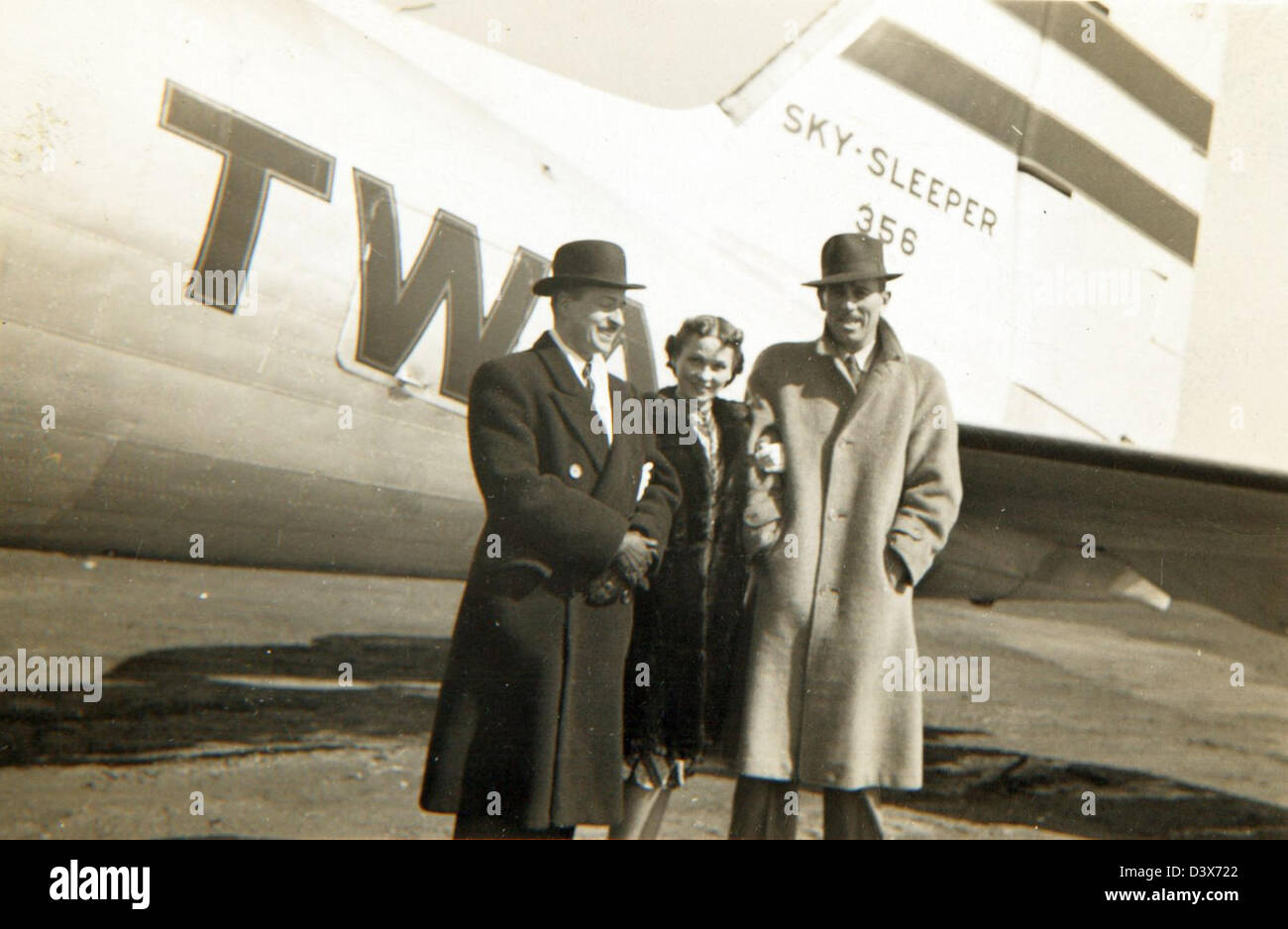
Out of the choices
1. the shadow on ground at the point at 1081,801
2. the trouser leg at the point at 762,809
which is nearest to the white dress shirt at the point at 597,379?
the trouser leg at the point at 762,809

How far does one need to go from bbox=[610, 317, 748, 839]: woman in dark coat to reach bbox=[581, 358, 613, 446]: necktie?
0.16 metres

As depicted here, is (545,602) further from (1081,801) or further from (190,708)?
(1081,801)

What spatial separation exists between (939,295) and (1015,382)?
575mm

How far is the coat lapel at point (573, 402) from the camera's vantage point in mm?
2840

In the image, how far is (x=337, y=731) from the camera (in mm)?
3375

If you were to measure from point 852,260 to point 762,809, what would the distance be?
5.55 feet

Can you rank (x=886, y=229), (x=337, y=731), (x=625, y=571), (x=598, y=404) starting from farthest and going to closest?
(x=886, y=229) → (x=337, y=731) → (x=598, y=404) → (x=625, y=571)

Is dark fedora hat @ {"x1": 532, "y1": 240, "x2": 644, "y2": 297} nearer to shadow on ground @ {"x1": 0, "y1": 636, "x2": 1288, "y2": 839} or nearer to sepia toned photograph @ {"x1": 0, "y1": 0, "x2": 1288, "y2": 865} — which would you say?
sepia toned photograph @ {"x1": 0, "y1": 0, "x2": 1288, "y2": 865}

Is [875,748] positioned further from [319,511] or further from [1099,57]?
[1099,57]

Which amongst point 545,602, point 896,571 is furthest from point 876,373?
point 545,602

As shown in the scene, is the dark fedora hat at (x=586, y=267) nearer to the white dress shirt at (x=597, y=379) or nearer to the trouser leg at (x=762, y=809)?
the white dress shirt at (x=597, y=379)

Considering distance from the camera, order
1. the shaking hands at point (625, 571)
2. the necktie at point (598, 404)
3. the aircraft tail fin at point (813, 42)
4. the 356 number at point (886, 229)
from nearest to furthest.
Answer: the shaking hands at point (625, 571)
the necktie at point (598, 404)
the aircraft tail fin at point (813, 42)
the 356 number at point (886, 229)

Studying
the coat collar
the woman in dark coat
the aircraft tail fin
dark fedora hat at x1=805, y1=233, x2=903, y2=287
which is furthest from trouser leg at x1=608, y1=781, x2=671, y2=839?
the aircraft tail fin

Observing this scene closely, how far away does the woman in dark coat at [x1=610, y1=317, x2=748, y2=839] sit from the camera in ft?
9.29
